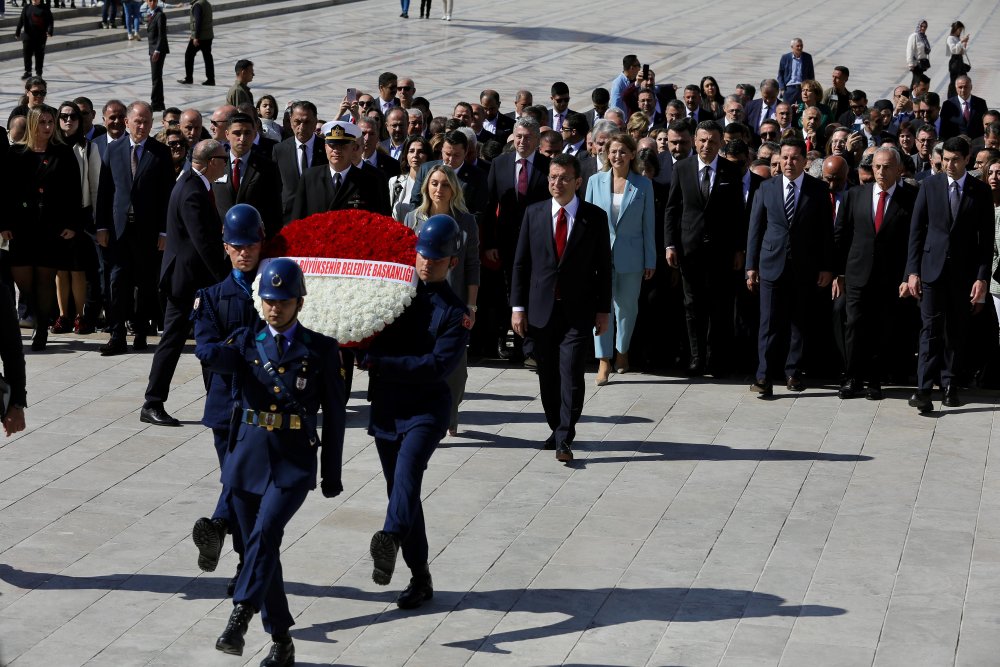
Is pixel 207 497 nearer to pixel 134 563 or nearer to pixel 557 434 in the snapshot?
pixel 134 563

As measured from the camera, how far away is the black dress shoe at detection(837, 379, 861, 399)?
11.2 m

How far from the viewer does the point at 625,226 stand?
11297 mm

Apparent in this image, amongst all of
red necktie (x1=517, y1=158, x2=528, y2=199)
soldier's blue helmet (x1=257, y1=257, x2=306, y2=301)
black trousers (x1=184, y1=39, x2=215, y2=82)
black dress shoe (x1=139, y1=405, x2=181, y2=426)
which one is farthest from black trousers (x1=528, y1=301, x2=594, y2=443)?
black trousers (x1=184, y1=39, x2=215, y2=82)

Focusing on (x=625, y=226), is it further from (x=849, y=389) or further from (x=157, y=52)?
(x=157, y=52)

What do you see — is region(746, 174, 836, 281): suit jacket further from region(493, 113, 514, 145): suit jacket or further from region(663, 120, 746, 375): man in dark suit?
region(493, 113, 514, 145): suit jacket

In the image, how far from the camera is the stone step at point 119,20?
32.2m

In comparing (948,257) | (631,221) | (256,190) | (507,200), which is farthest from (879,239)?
(256,190)

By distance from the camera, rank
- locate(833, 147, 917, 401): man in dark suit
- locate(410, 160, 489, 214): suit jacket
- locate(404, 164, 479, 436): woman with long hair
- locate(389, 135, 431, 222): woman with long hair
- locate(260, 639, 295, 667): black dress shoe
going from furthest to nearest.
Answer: locate(410, 160, 489, 214): suit jacket < locate(833, 147, 917, 401): man in dark suit < locate(389, 135, 431, 222): woman with long hair < locate(404, 164, 479, 436): woman with long hair < locate(260, 639, 295, 667): black dress shoe

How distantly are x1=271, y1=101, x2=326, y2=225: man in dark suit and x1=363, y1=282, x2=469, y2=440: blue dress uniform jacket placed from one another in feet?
15.7

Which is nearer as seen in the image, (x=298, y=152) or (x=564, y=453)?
(x=564, y=453)

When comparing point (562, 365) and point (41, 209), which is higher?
point (41, 209)

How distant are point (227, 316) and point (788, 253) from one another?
5582 mm

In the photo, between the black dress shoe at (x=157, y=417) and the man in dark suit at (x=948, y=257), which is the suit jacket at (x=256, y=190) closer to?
the black dress shoe at (x=157, y=417)

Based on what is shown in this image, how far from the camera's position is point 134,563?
7.53m
